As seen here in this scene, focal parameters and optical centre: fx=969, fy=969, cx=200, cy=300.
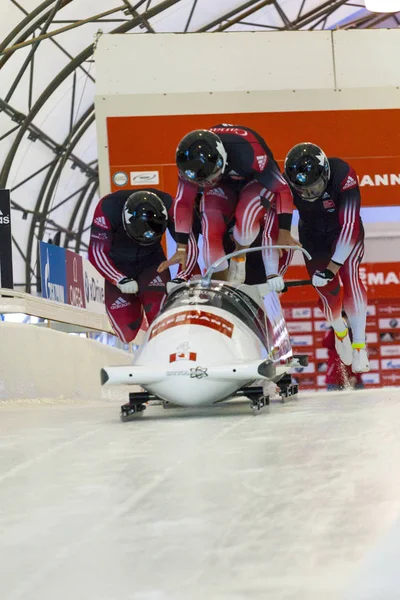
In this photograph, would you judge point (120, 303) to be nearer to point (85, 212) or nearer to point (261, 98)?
point (261, 98)

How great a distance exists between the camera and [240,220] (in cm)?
576

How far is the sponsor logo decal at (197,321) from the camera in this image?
3953mm

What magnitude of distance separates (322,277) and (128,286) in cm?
121

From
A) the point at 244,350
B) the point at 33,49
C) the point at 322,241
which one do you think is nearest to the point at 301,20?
the point at 33,49

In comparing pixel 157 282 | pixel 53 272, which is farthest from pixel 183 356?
pixel 53 272

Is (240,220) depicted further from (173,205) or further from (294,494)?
(294,494)

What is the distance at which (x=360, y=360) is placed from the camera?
6438mm

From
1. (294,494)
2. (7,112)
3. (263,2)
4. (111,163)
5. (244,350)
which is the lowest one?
(294,494)

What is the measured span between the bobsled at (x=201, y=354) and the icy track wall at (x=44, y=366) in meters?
1.50

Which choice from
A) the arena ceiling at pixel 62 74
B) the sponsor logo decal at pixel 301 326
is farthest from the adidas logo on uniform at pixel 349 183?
the arena ceiling at pixel 62 74

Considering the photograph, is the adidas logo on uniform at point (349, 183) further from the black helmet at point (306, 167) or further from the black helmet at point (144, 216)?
the black helmet at point (144, 216)

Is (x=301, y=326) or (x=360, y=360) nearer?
(x=360, y=360)

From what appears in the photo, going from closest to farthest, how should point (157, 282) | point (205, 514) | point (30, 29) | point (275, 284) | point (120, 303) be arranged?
point (205, 514), point (275, 284), point (157, 282), point (120, 303), point (30, 29)

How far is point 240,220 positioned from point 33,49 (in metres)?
9.47
